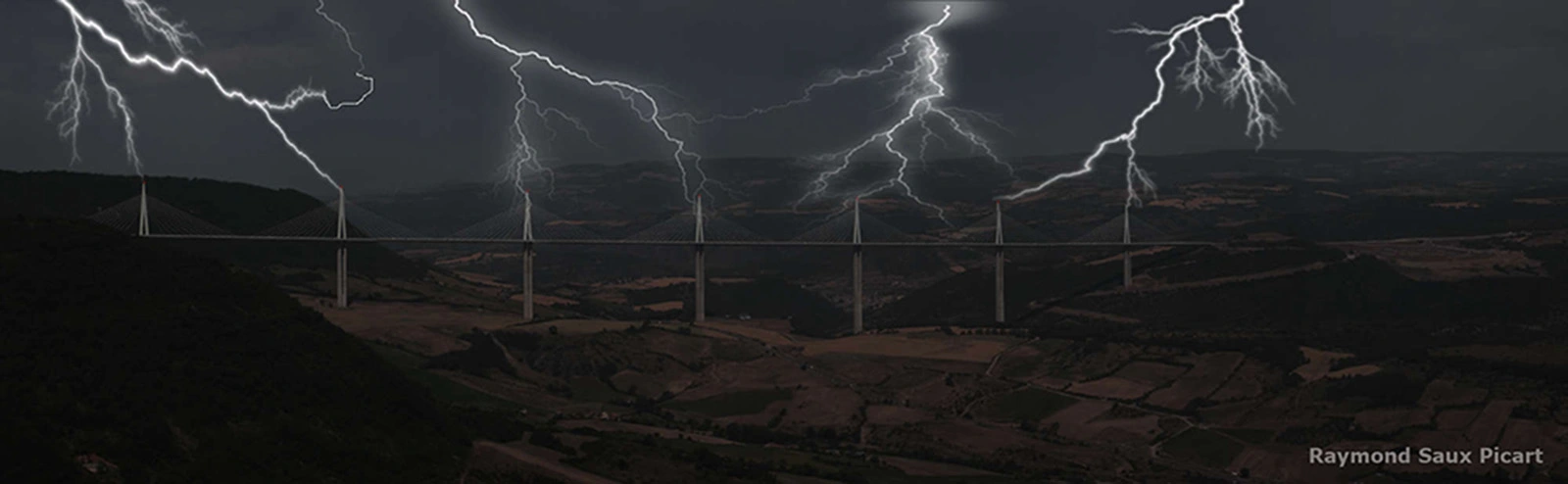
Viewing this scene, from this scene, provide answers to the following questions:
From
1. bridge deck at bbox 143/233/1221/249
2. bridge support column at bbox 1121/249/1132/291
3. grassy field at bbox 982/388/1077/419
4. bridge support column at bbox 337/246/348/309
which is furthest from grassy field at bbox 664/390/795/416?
bridge support column at bbox 1121/249/1132/291

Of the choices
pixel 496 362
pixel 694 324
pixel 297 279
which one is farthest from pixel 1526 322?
pixel 297 279

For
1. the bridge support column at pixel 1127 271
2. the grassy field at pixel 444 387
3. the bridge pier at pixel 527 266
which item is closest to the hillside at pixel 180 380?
the grassy field at pixel 444 387

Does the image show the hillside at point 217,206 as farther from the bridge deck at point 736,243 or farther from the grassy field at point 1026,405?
the grassy field at point 1026,405

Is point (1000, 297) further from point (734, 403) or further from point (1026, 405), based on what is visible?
point (734, 403)

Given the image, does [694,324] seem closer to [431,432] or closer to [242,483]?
[431,432]

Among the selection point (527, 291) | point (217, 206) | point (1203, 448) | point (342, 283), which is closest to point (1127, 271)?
point (527, 291)

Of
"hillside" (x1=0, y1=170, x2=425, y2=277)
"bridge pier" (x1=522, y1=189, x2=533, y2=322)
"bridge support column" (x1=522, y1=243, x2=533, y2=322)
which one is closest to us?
"bridge support column" (x1=522, y1=243, x2=533, y2=322)

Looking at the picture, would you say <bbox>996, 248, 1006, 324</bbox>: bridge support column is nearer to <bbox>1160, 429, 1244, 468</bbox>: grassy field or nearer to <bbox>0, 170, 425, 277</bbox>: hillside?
<bbox>1160, 429, 1244, 468</bbox>: grassy field
